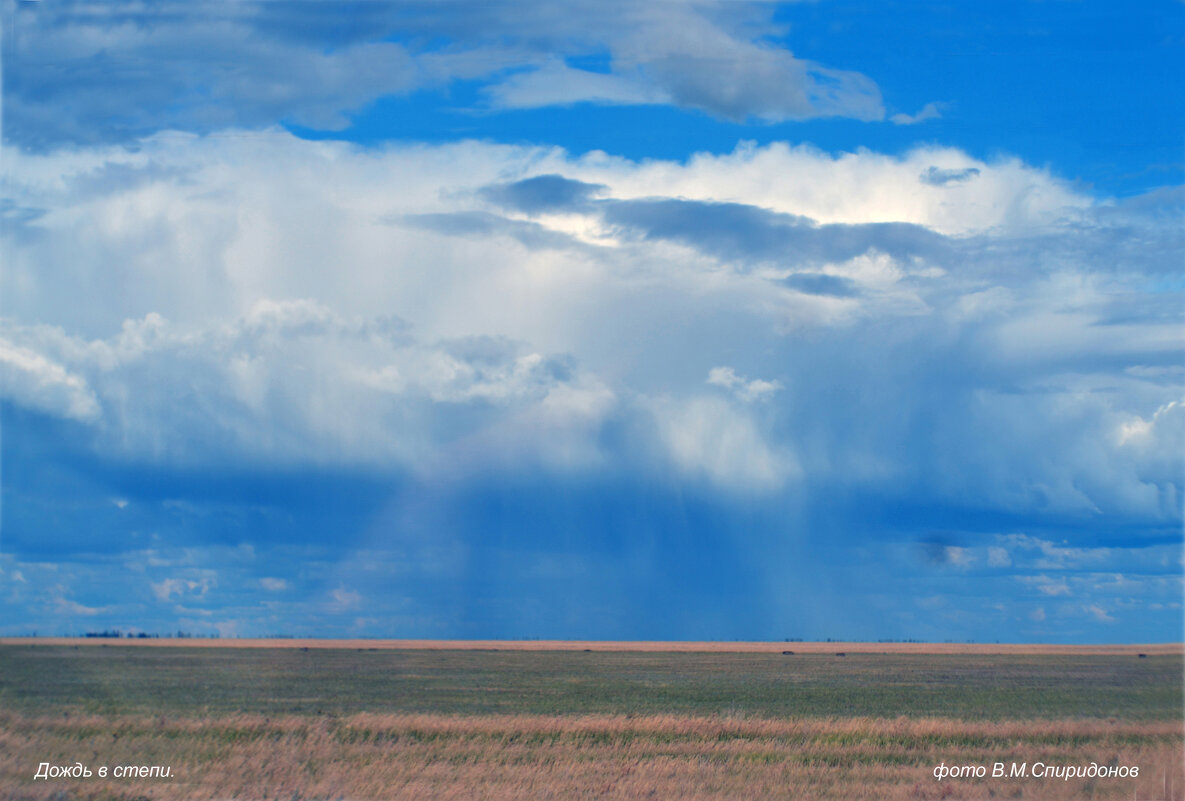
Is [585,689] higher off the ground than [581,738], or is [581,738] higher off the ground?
[585,689]

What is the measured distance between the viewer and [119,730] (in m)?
28.4

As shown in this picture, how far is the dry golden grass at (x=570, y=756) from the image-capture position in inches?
752

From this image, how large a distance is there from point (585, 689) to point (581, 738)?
91.7ft

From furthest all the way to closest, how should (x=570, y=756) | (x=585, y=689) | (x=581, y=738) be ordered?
1. (x=585, y=689)
2. (x=581, y=738)
3. (x=570, y=756)

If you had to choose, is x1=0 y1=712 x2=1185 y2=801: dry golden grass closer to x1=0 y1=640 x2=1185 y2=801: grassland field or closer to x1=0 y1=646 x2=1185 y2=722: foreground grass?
x1=0 y1=640 x2=1185 y2=801: grassland field

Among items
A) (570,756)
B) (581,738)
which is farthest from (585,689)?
(570,756)

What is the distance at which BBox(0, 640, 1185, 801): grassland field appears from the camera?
19516mm

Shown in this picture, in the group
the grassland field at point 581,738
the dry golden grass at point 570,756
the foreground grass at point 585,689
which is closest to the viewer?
the dry golden grass at point 570,756

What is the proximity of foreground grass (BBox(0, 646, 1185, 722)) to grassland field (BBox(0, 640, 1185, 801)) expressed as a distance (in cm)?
30

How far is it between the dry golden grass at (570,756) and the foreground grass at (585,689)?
7377mm

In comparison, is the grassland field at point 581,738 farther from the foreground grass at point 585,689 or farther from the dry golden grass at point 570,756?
the foreground grass at point 585,689

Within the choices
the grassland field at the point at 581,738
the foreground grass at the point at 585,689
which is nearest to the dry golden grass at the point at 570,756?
the grassland field at the point at 581,738

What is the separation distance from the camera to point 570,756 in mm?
24766

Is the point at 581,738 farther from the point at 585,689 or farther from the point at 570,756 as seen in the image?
the point at 585,689
